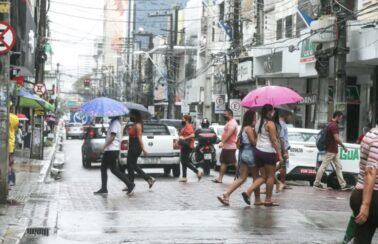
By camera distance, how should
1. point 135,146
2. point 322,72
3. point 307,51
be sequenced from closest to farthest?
point 135,146 < point 322,72 < point 307,51

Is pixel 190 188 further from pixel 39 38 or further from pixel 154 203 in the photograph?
pixel 39 38

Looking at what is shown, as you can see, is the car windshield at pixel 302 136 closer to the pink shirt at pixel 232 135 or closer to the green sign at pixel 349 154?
the green sign at pixel 349 154

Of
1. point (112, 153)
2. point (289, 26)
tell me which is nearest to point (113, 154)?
point (112, 153)

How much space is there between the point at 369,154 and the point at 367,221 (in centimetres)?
63

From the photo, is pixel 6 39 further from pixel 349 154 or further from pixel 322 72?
pixel 322 72

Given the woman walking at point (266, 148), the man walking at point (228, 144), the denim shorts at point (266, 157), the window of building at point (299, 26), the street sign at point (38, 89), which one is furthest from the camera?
the window of building at point (299, 26)

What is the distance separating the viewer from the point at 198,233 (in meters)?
9.93

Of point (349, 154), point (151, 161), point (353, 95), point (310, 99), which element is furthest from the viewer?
point (310, 99)

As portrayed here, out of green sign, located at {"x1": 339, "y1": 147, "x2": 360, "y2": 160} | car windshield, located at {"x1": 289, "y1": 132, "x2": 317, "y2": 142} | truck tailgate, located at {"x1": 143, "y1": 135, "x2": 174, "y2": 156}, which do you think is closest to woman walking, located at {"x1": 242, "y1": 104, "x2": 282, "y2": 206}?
green sign, located at {"x1": 339, "y1": 147, "x2": 360, "y2": 160}

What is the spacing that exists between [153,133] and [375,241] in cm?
1256

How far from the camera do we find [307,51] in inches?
1268

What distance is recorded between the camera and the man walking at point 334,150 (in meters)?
16.6

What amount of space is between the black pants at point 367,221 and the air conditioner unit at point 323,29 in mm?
19329

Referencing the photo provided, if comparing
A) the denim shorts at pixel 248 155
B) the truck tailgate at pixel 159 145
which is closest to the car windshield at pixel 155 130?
the truck tailgate at pixel 159 145
